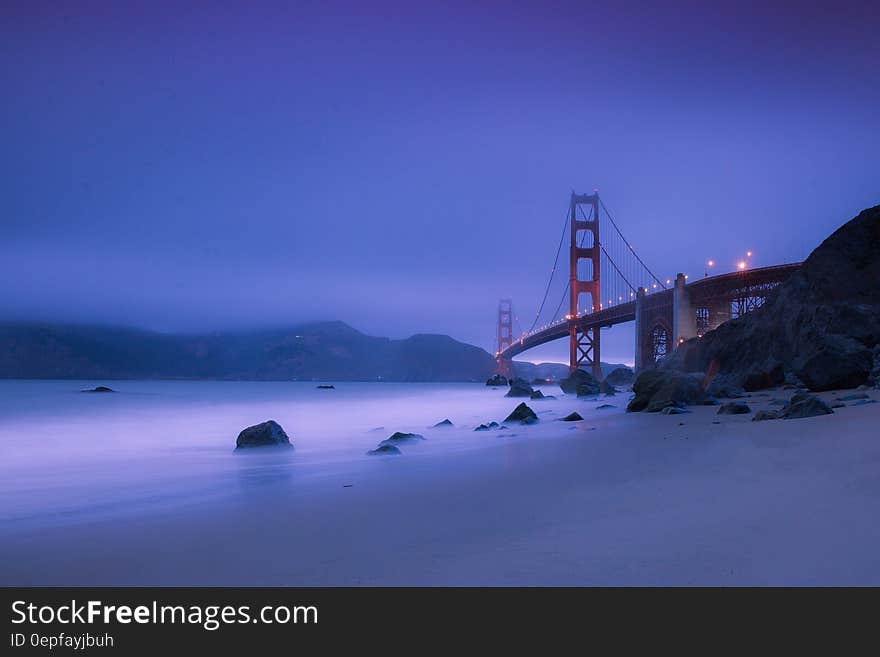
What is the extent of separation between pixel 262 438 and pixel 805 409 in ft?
23.0

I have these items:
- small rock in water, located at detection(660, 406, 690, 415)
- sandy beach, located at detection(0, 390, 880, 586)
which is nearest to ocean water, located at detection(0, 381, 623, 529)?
sandy beach, located at detection(0, 390, 880, 586)

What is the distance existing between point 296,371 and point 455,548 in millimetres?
150483

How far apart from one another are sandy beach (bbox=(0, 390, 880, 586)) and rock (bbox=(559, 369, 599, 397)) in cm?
1888

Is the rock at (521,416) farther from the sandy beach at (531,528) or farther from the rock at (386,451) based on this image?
A: the sandy beach at (531,528)

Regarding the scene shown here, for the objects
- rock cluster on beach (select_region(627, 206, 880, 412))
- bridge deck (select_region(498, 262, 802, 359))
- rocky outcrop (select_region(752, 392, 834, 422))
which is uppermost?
bridge deck (select_region(498, 262, 802, 359))

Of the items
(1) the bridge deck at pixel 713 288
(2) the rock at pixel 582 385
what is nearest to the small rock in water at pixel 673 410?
(2) the rock at pixel 582 385

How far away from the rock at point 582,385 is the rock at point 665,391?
12.2 meters

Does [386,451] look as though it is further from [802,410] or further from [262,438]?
[802,410]

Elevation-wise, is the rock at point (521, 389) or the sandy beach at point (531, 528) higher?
the sandy beach at point (531, 528)

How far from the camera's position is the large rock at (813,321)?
35.6ft

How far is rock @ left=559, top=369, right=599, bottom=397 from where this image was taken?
23.2 m

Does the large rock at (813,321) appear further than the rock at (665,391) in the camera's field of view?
Yes

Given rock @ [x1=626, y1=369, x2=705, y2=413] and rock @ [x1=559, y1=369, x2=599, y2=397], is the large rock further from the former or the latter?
rock @ [x1=559, y1=369, x2=599, y2=397]
